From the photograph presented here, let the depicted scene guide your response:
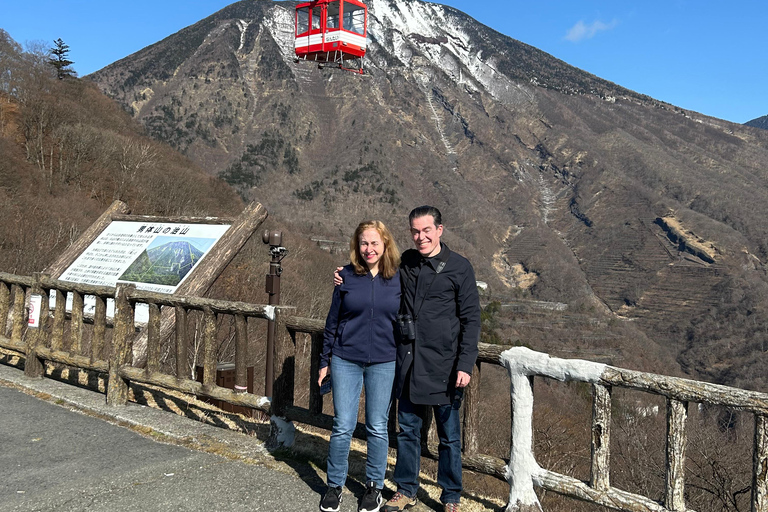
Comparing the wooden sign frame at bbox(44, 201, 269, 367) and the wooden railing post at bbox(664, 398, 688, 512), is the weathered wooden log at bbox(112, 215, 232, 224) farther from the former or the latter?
the wooden railing post at bbox(664, 398, 688, 512)

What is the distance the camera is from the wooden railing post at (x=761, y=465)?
2.90m

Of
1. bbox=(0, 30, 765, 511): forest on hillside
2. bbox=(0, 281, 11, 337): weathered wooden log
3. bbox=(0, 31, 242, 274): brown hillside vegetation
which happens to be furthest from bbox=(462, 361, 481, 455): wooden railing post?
bbox=(0, 31, 242, 274): brown hillside vegetation

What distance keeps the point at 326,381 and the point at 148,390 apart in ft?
14.2

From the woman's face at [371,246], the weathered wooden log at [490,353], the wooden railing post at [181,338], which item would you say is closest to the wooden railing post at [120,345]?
the wooden railing post at [181,338]

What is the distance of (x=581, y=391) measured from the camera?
59.1 metres

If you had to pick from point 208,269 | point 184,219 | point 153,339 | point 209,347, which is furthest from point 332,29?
point 209,347

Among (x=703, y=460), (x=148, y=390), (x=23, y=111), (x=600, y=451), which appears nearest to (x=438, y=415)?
(x=600, y=451)

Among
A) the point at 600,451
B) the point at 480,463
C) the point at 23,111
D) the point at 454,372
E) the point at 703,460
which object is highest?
the point at 23,111

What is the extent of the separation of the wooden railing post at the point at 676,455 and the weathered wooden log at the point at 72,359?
184 inches

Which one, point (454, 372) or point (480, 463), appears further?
point (480, 463)

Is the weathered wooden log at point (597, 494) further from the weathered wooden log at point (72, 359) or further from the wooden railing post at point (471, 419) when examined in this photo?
the weathered wooden log at point (72, 359)

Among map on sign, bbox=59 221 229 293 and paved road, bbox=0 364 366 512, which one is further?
map on sign, bbox=59 221 229 293

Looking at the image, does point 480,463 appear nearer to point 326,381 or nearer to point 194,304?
point 326,381

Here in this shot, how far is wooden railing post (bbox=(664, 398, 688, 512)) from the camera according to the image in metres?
3.15
